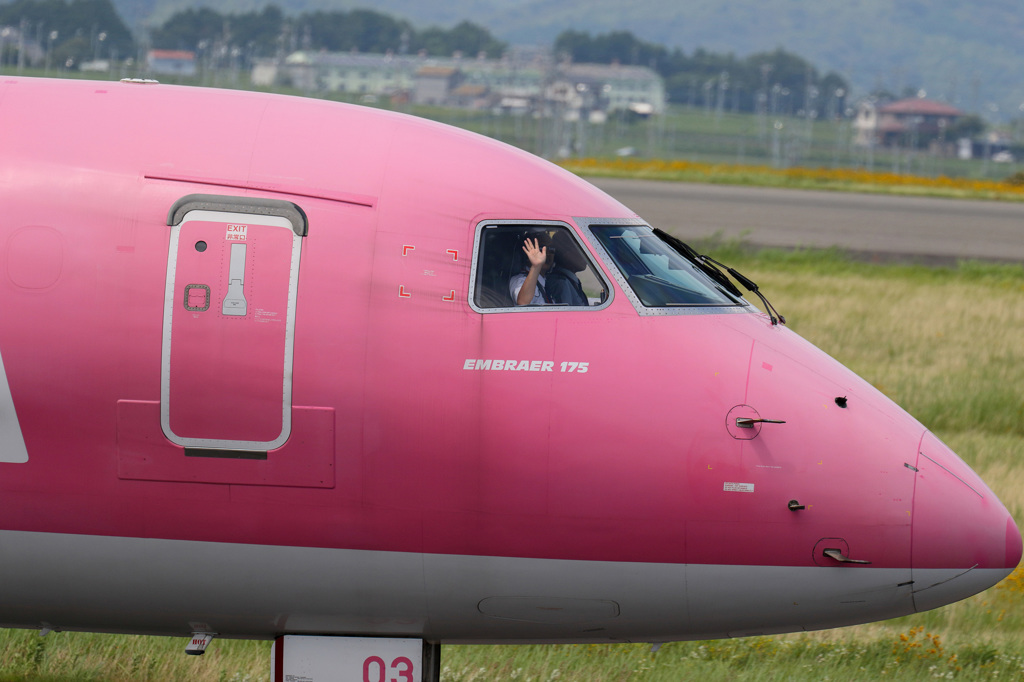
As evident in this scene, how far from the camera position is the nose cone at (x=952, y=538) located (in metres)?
6.31

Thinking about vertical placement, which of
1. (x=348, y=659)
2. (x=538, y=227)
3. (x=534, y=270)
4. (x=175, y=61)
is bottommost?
(x=348, y=659)

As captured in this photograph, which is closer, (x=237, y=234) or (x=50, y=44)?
(x=237, y=234)

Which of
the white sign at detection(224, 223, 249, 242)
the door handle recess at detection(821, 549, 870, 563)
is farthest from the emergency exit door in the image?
the door handle recess at detection(821, 549, 870, 563)

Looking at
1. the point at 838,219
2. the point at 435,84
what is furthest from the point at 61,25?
the point at 435,84

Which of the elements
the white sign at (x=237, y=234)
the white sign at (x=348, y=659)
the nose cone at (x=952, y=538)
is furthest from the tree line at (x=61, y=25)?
the nose cone at (x=952, y=538)

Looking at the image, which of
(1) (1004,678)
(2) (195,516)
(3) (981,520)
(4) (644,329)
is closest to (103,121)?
(2) (195,516)

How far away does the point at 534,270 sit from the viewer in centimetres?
663

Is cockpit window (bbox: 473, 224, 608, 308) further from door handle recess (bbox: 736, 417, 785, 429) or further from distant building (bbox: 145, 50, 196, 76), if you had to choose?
distant building (bbox: 145, 50, 196, 76)

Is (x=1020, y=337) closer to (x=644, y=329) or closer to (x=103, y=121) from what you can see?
(x=644, y=329)

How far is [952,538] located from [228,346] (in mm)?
4707

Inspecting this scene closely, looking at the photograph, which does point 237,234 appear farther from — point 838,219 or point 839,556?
point 838,219

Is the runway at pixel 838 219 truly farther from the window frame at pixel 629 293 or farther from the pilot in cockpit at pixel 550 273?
the pilot in cockpit at pixel 550 273

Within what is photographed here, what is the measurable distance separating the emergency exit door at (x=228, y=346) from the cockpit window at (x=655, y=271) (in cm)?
214

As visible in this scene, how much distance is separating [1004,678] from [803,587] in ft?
13.8
